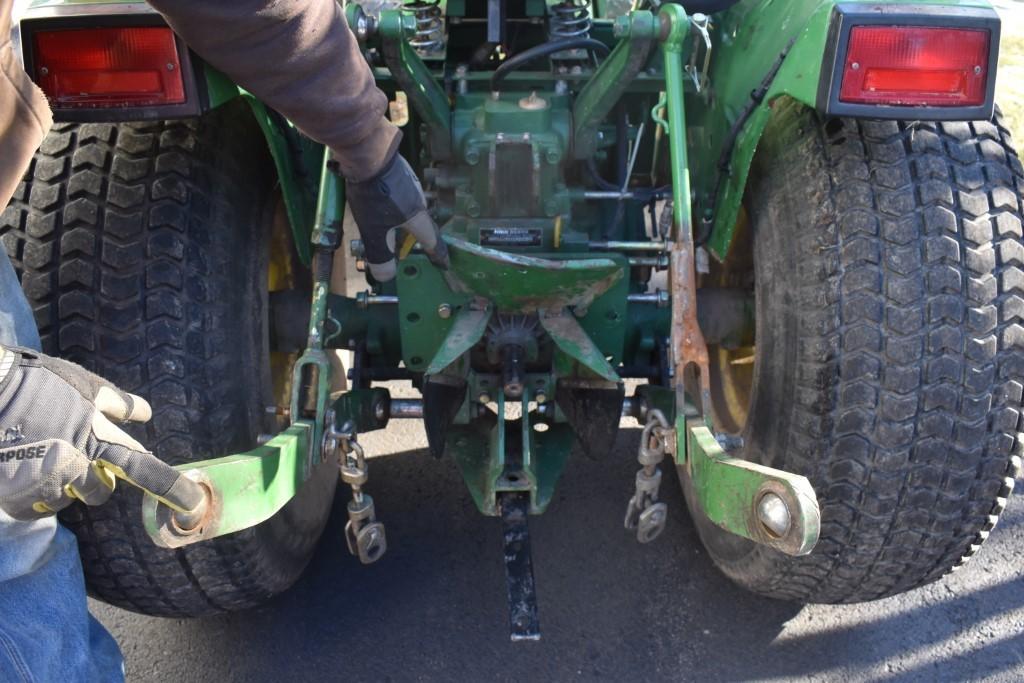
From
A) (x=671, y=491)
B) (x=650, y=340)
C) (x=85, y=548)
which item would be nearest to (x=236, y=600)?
(x=85, y=548)

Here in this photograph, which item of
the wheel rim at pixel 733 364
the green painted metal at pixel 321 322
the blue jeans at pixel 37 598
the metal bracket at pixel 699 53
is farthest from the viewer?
the wheel rim at pixel 733 364

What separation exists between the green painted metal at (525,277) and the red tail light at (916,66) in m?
0.61

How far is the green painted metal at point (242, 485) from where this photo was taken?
1480mm

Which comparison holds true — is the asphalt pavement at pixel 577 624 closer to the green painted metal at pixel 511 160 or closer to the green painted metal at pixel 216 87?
the green painted metal at pixel 511 160

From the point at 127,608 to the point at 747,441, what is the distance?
1.57 meters

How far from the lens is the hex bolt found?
1.51 meters

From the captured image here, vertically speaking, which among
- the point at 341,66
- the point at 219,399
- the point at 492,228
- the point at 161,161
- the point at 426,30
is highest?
the point at 426,30

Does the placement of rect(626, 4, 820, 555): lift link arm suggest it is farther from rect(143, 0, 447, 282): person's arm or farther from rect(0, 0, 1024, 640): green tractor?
rect(143, 0, 447, 282): person's arm

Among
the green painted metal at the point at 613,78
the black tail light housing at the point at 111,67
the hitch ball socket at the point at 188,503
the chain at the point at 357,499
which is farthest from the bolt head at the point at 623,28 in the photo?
the hitch ball socket at the point at 188,503

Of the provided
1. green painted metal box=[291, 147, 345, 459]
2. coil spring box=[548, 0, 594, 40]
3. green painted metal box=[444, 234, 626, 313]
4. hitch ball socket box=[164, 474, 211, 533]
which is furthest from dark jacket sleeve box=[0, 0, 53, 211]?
coil spring box=[548, 0, 594, 40]

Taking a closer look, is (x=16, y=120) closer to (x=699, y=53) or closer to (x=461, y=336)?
(x=461, y=336)

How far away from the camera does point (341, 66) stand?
5.11 feet

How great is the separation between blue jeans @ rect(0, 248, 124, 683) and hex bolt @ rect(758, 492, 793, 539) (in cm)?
133

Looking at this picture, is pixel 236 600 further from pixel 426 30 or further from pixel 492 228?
pixel 426 30
